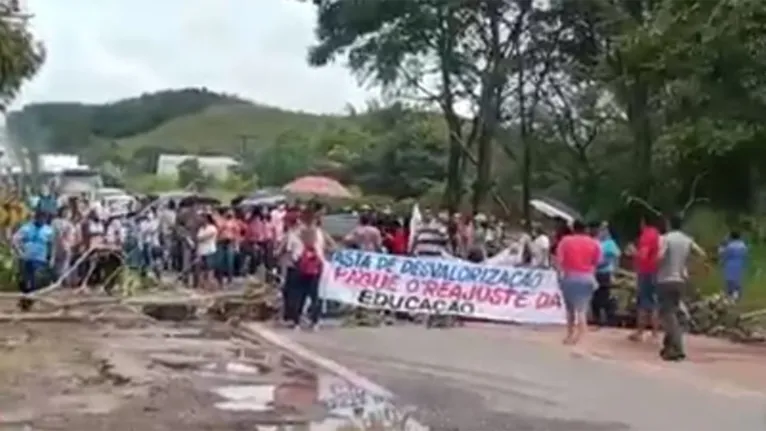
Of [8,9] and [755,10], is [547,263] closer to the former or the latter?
[755,10]

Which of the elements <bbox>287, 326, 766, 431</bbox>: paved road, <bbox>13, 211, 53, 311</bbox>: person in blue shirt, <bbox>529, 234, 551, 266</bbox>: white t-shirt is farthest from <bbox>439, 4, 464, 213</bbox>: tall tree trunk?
<bbox>287, 326, 766, 431</bbox>: paved road

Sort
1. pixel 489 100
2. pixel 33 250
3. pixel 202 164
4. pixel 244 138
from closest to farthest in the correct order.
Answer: pixel 33 250 < pixel 489 100 < pixel 202 164 < pixel 244 138

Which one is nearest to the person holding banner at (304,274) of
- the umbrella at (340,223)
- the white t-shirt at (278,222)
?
the white t-shirt at (278,222)

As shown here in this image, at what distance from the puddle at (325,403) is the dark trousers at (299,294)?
637cm

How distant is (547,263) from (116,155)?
10446 cm

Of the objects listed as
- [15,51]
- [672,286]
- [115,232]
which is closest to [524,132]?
[115,232]

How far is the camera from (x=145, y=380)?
16344 mm

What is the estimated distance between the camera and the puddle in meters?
13.6

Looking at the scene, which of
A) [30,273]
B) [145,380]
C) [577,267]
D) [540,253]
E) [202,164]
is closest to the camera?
[145,380]

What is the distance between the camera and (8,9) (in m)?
32.1

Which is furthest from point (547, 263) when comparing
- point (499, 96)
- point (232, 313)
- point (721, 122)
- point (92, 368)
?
point (499, 96)

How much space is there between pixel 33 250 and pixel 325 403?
13282 mm

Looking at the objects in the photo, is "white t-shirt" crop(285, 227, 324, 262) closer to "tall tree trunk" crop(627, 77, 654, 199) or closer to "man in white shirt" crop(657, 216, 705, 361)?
"man in white shirt" crop(657, 216, 705, 361)

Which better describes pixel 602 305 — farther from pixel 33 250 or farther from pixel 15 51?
pixel 15 51
